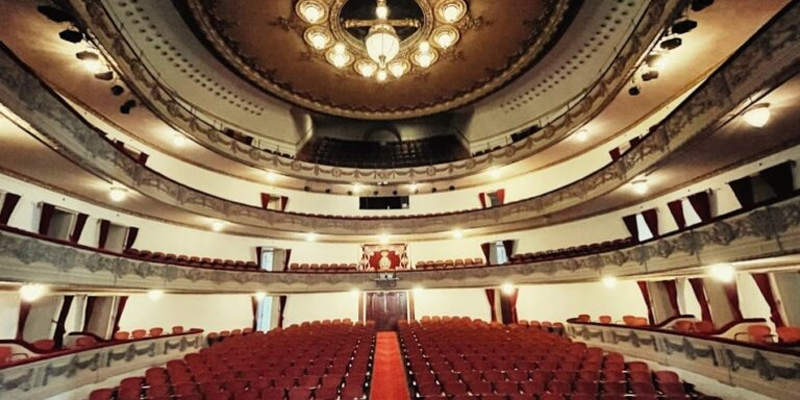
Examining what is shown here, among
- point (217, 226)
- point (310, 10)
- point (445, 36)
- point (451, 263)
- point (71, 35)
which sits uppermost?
point (310, 10)

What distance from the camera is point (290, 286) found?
14.2 meters

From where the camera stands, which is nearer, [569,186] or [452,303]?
[569,186]

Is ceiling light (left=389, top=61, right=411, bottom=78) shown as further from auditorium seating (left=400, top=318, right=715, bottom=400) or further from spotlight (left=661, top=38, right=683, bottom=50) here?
auditorium seating (left=400, top=318, right=715, bottom=400)

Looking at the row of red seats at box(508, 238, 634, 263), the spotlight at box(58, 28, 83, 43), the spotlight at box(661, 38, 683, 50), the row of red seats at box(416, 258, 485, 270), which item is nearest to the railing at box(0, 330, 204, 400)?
the spotlight at box(58, 28, 83, 43)

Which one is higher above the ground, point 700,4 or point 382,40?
point 382,40

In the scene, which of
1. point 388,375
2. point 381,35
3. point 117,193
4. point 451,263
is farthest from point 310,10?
point 388,375

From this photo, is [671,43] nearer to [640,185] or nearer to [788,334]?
[640,185]

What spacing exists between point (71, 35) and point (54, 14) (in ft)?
1.49

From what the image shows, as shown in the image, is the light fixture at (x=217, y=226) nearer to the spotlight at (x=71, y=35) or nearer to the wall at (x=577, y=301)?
the spotlight at (x=71, y=35)

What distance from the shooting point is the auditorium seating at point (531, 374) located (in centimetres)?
505

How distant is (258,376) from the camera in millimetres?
6258

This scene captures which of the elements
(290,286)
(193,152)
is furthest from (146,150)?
(290,286)

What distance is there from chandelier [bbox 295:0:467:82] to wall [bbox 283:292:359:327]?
998 cm

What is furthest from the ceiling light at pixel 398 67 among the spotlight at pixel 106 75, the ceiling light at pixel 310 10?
the spotlight at pixel 106 75
